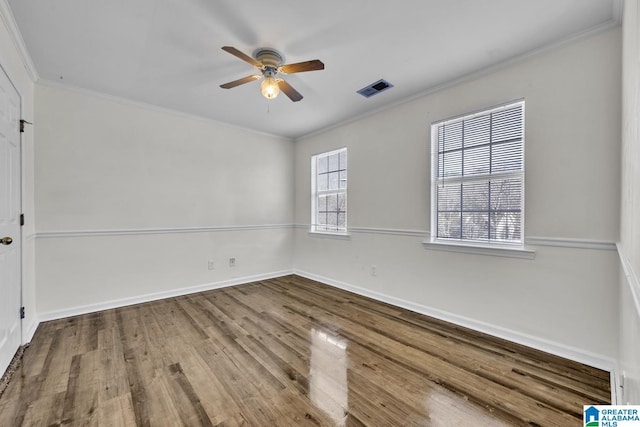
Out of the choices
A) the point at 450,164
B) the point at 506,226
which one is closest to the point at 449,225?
the point at 506,226

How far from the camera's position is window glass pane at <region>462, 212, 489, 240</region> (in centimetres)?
270

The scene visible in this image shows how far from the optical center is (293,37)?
2148 mm

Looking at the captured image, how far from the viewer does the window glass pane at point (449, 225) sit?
2.92m

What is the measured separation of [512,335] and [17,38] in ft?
15.6

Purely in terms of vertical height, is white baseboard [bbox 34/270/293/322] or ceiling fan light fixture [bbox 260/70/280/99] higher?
ceiling fan light fixture [bbox 260/70/280/99]

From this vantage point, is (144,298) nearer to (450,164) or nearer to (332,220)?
(332,220)

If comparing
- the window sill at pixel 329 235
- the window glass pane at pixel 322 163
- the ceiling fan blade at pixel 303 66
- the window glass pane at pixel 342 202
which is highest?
the ceiling fan blade at pixel 303 66

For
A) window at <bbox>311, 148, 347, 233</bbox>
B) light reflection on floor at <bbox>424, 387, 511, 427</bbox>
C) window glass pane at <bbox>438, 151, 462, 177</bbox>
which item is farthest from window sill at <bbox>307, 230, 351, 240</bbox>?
light reflection on floor at <bbox>424, 387, 511, 427</bbox>

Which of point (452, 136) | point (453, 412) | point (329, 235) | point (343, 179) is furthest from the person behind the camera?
point (329, 235)

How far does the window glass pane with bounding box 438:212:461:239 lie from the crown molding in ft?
12.8

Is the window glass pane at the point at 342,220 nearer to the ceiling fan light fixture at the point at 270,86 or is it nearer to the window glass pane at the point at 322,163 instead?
the window glass pane at the point at 322,163

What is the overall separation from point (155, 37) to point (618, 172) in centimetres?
359

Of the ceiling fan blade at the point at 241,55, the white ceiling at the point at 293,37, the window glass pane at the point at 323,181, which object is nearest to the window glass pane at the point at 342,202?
the window glass pane at the point at 323,181

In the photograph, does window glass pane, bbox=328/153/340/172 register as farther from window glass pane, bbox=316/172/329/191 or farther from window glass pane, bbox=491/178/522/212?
window glass pane, bbox=491/178/522/212
